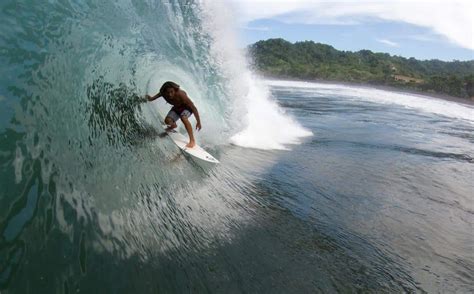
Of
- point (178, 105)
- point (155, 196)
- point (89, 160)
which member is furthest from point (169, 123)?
point (89, 160)

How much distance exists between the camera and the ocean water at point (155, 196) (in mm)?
3826

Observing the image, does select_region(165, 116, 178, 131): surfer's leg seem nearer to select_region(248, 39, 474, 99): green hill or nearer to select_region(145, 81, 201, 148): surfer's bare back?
select_region(145, 81, 201, 148): surfer's bare back

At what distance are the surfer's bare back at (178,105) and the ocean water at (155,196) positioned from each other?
420mm

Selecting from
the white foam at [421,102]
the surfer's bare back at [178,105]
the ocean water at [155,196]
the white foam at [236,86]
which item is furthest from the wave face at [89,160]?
the white foam at [421,102]

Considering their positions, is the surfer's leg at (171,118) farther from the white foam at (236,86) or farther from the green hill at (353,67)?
the green hill at (353,67)

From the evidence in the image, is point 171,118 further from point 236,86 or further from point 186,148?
point 236,86

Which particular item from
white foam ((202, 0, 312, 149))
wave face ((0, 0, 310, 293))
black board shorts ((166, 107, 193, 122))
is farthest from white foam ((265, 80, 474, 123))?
wave face ((0, 0, 310, 293))

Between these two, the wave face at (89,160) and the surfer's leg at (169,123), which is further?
the surfer's leg at (169,123)

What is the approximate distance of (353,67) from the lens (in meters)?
114

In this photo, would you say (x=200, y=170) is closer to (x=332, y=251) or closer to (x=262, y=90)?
(x=332, y=251)

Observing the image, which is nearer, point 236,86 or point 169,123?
point 169,123

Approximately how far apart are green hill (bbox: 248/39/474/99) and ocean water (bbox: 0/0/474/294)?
5788 cm

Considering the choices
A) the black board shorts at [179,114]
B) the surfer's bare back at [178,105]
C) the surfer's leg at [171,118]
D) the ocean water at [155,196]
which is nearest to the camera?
the ocean water at [155,196]

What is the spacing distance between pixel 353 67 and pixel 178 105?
113 meters
